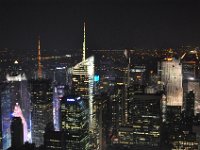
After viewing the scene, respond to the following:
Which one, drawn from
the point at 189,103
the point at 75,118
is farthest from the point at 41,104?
the point at 189,103

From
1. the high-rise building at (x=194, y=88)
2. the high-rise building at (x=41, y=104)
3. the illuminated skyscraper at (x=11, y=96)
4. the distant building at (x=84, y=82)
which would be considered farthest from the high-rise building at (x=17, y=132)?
the high-rise building at (x=194, y=88)

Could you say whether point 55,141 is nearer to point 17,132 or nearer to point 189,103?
point 17,132

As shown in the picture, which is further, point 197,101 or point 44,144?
point 197,101

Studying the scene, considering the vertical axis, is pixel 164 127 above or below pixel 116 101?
below

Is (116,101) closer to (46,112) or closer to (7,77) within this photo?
(46,112)

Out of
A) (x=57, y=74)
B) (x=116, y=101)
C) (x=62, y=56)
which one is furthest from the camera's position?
(x=116, y=101)

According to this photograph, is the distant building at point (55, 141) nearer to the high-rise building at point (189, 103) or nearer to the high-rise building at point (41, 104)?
the high-rise building at point (41, 104)

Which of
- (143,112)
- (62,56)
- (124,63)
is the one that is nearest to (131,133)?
(143,112)
